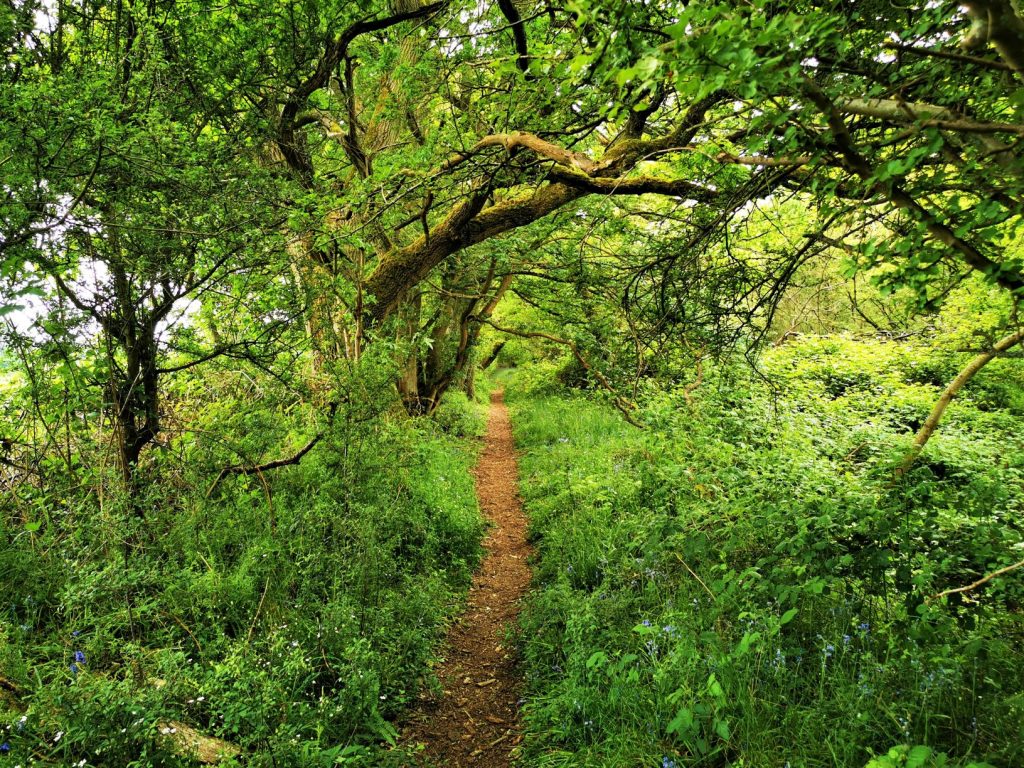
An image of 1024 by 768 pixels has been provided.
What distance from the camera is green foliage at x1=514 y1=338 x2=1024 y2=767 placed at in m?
2.61

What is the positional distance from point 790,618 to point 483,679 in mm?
2895

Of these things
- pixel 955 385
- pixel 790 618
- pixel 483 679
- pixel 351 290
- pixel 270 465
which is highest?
pixel 351 290

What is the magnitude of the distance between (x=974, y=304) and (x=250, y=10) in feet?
35.5

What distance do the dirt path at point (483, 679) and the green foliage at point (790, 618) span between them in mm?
267

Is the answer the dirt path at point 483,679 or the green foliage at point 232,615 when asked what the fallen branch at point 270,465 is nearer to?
the green foliage at point 232,615

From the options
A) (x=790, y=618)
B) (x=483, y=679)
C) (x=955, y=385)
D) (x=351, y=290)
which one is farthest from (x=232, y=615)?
(x=955, y=385)

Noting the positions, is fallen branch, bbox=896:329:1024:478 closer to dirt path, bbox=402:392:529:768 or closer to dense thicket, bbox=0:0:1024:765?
dense thicket, bbox=0:0:1024:765

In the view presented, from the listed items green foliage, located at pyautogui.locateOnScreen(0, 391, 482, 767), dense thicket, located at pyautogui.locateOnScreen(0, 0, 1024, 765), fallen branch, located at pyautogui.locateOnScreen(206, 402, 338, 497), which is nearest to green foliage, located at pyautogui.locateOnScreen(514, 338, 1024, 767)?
dense thicket, located at pyautogui.locateOnScreen(0, 0, 1024, 765)

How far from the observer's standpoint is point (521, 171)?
191 inches

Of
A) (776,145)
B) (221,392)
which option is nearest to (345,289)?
(221,392)

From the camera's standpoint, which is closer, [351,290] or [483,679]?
[483,679]

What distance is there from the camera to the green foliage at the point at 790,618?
8.56 ft

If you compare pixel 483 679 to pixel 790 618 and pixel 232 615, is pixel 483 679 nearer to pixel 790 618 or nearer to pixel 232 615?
pixel 232 615

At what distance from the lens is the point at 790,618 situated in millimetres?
2768
